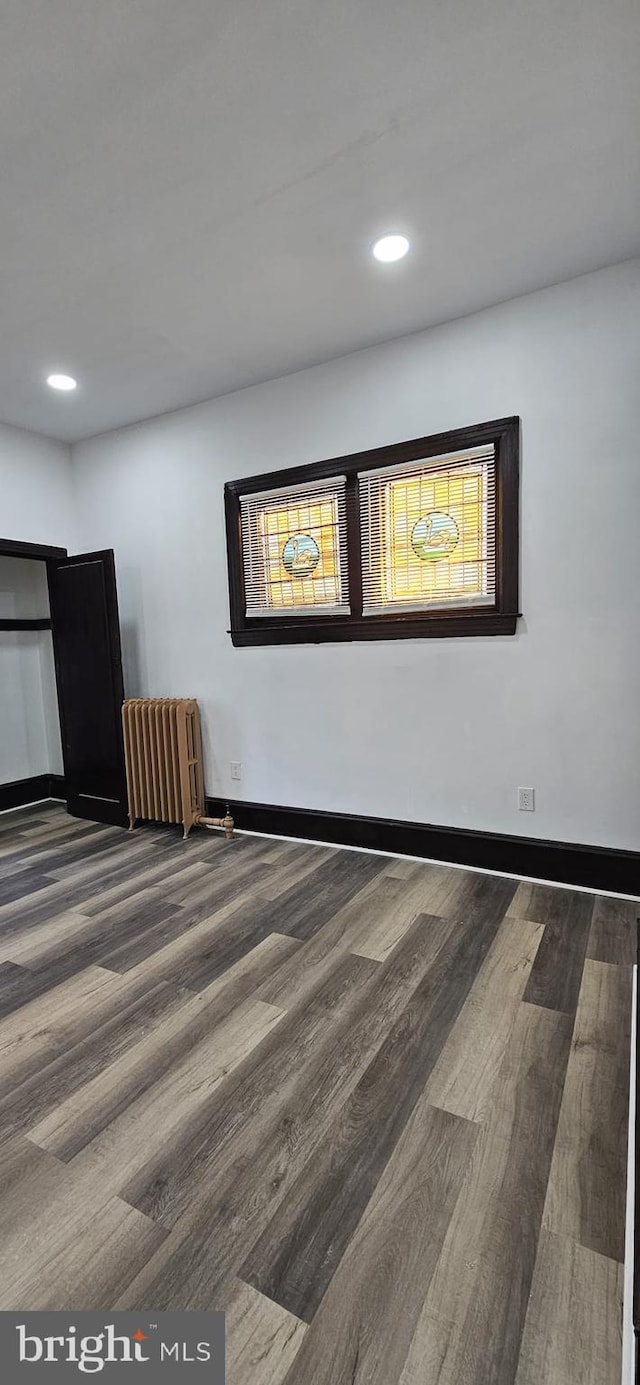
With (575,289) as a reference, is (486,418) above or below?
below

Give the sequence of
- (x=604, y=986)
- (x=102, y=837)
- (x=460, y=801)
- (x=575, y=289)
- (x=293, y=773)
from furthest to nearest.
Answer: (x=102, y=837)
(x=293, y=773)
(x=460, y=801)
(x=575, y=289)
(x=604, y=986)

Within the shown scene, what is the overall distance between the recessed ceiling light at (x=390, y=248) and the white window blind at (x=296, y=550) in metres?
1.10

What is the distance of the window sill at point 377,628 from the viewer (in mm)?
2939

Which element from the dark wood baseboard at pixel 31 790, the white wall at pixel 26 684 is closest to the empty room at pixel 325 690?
the dark wood baseboard at pixel 31 790

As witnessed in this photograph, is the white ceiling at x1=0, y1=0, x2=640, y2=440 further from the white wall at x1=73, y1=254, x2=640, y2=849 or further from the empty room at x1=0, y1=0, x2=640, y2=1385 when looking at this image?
the white wall at x1=73, y1=254, x2=640, y2=849

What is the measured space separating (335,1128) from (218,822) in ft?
8.39

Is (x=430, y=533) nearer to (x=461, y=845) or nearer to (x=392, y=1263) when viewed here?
(x=461, y=845)

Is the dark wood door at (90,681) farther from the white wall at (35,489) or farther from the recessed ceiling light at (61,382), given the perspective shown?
the recessed ceiling light at (61,382)

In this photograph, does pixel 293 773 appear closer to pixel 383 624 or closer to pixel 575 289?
pixel 383 624

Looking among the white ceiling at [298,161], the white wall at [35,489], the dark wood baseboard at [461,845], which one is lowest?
the dark wood baseboard at [461,845]

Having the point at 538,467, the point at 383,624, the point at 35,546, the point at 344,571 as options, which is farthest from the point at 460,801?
the point at 35,546

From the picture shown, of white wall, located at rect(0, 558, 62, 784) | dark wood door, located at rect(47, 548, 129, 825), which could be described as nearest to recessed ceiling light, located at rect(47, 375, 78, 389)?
dark wood door, located at rect(47, 548, 129, 825)

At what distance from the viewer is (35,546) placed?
14.0 feet

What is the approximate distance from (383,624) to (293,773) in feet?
3.76
